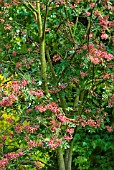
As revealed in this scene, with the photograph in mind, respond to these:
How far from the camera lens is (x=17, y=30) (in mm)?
3340

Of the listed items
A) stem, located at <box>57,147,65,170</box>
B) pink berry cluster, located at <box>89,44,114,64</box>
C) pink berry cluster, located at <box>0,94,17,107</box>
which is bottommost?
stem, located at <box>57,147,65,170</box>

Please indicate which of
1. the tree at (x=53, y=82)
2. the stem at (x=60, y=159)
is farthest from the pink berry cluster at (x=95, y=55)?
the stem at (x=60, y=159)

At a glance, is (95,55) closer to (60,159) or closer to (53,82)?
(53,82)

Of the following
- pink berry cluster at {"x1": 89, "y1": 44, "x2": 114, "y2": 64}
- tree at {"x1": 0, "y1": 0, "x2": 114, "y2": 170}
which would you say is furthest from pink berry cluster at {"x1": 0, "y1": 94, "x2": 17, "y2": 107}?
pink berry cluster at {"x1": 89, "y1": 44, "x2": 114, "y2": 64}

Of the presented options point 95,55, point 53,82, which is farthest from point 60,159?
point 95,55

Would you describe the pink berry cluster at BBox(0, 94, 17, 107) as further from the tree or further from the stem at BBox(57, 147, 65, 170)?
the stem at BBox(57, 147, 65, 170)

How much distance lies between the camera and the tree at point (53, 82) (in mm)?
2520

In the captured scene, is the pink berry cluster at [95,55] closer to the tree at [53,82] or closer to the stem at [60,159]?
the tree at [53,82]

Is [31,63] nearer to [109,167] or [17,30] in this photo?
[17,30]

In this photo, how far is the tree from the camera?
8.27 ft

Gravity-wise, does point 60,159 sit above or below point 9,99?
below

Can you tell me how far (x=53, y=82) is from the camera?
10.0ft

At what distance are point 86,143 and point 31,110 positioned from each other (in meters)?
1.47

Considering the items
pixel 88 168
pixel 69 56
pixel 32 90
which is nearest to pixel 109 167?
pixel 88 168
